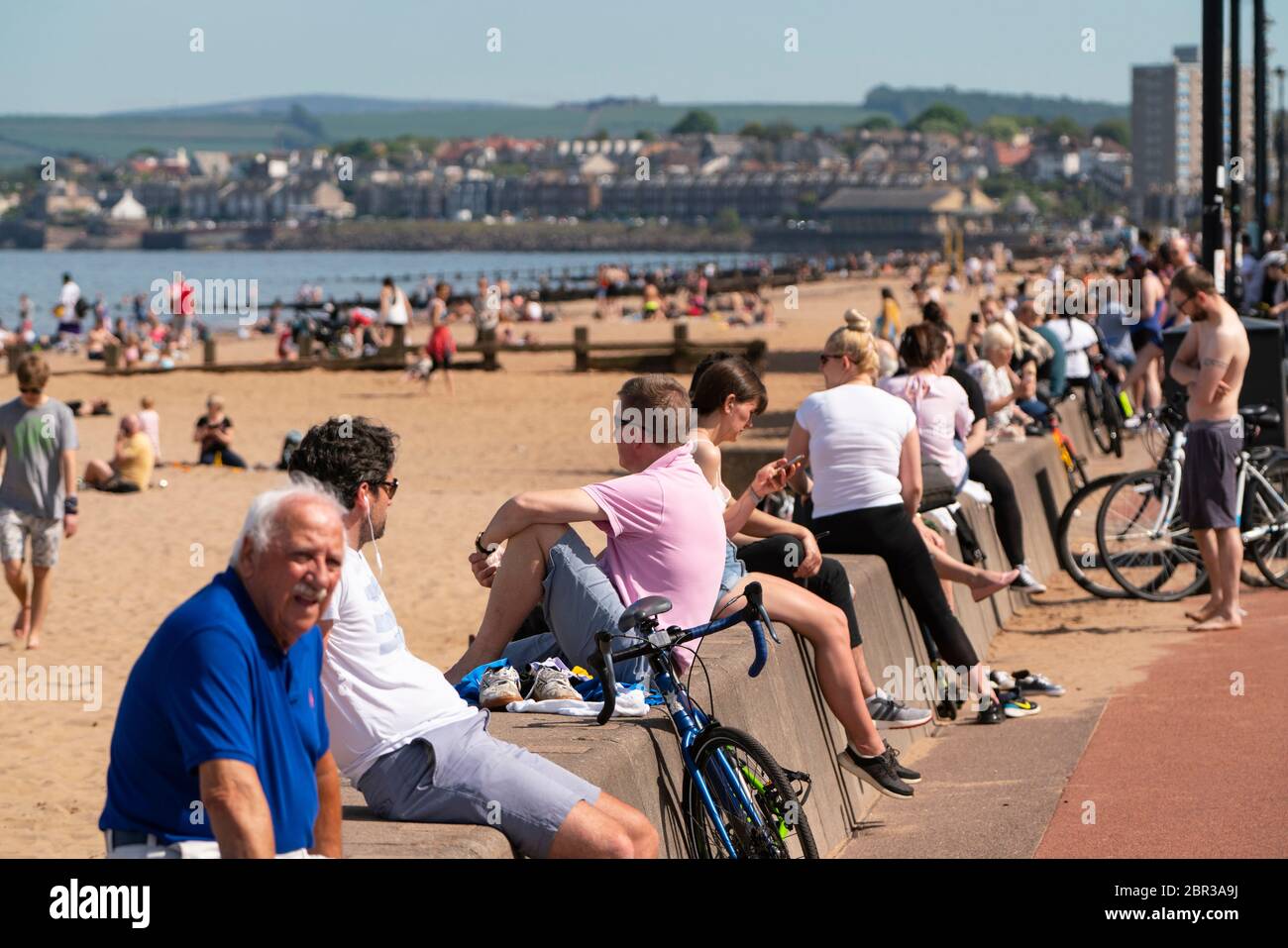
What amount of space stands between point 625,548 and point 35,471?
6145 millimetres

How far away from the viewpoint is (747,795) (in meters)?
5.02

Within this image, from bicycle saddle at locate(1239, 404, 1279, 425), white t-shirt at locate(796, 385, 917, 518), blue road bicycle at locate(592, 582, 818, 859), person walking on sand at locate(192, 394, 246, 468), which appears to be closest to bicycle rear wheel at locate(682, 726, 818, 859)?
blue road bicycle at locate(592, 582, 818, 859)

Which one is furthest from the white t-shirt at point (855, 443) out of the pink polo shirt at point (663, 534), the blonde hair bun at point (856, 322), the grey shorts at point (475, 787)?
the grey shorts at point (475, 787)

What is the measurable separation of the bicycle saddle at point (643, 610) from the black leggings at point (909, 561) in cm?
306

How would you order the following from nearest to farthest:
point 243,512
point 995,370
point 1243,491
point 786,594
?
point 786,594
point 1243,491
point 995,370
point 243,512

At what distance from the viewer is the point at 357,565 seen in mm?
4480

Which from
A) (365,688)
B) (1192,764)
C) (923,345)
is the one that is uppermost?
(923,345)

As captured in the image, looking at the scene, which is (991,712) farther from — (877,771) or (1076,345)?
(1076,345)

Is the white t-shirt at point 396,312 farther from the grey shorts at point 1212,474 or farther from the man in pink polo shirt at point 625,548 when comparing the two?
the man in pink polo shirt at point 625,548

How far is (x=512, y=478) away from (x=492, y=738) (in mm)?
15744

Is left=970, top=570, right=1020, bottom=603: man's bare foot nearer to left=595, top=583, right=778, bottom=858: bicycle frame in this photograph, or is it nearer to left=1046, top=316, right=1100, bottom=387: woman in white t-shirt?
left=595, top=583, right=778, bottom=858: bicycle frame

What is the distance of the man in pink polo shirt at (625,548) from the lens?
564cm

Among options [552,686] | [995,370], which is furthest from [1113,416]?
[552,686]
